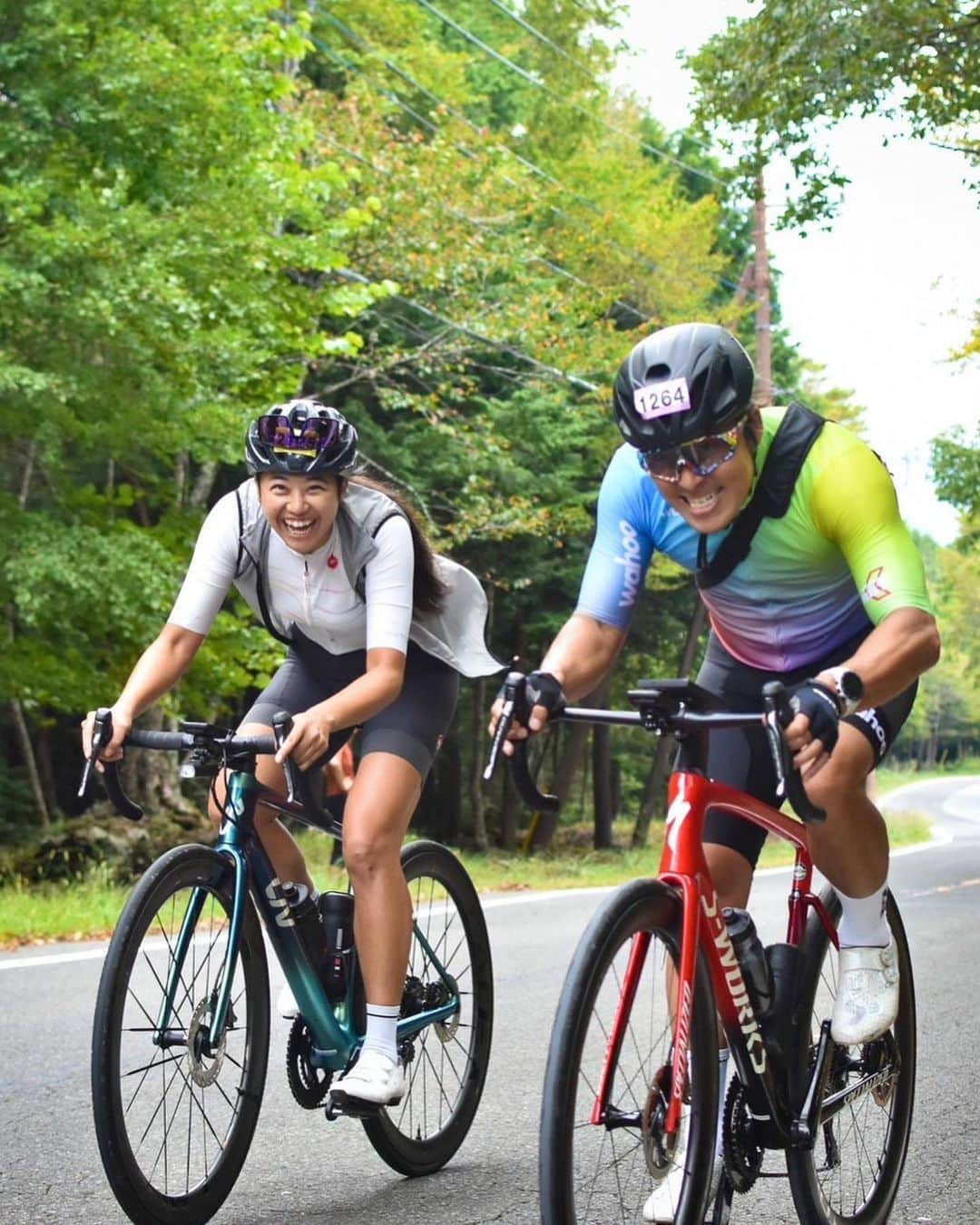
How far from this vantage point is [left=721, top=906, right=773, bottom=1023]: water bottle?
373 cm

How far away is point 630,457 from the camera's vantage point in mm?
3893

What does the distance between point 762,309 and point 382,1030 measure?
26867 millimetres

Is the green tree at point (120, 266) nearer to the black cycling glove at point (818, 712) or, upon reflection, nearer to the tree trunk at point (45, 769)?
the black cycling glove at point (818, 712)

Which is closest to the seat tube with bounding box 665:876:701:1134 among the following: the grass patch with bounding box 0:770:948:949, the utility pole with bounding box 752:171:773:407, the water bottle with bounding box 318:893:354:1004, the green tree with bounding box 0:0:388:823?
the water bottle with bounding box 318:893:354:1004

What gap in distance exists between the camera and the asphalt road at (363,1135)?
433cm

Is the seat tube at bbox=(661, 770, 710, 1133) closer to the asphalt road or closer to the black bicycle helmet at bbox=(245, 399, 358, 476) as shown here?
the asphalt road

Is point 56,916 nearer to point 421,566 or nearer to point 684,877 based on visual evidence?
point 421,566

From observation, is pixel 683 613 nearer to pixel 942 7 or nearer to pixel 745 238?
pixel 745 238

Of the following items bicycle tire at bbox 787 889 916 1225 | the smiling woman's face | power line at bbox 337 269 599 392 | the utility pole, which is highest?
the utility pole

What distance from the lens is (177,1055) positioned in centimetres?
401

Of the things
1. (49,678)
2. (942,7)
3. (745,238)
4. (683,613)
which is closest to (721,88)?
(942,7)

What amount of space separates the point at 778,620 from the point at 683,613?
30.7 m

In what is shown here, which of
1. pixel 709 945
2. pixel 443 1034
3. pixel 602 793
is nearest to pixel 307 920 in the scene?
pixel 443 1034

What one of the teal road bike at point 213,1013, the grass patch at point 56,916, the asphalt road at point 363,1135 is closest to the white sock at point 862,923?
the asphalt road at point 363,1135
